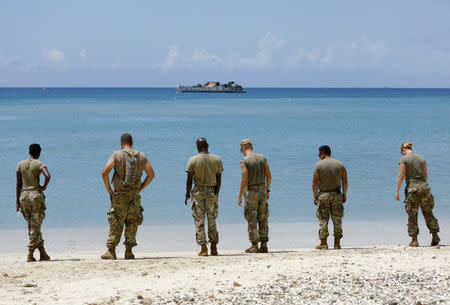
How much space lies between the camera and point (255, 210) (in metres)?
9.12

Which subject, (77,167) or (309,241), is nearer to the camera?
(309,241)

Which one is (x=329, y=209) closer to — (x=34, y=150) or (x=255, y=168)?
(x=255, y=168)

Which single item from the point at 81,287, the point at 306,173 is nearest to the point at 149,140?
the point at 306,173

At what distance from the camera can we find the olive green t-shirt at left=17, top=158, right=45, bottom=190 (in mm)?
8523

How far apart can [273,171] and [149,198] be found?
8.07m

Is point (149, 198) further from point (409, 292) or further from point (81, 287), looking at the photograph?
point (409, 292)

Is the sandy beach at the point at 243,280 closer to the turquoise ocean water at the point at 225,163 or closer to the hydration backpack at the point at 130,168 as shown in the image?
the hydration backpack at the point at 130,168

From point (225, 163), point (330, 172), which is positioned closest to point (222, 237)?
point (330, 172)

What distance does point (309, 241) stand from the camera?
12227 mm

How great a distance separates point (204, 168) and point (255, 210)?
1.08 meters

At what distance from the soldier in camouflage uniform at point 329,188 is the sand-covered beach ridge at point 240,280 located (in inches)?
40.7

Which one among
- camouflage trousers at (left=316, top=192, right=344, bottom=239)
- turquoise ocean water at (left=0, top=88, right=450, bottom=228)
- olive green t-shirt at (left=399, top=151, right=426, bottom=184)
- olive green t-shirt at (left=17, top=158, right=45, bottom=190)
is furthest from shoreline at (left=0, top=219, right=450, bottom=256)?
olive green t-shirt at (left=17, top=158, right=45, bottom=190)

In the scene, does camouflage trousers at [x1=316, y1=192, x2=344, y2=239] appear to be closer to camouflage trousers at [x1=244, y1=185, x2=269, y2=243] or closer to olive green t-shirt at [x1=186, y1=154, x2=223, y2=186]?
camouflage trousers at [x1=244, y1=185, x2=269, y2=243]

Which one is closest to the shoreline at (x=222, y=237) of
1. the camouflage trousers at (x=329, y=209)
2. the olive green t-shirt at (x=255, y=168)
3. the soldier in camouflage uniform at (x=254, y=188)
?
the camouflage trousers at (x=329, y=209)
